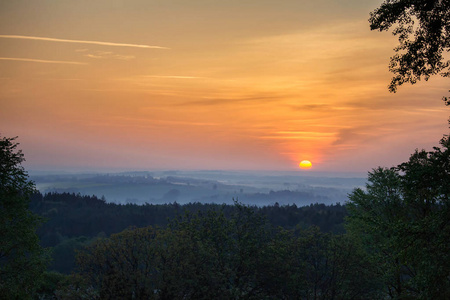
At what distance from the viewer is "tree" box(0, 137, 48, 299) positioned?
1501 inches

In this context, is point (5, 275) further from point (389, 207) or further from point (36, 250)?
point (389, 207)

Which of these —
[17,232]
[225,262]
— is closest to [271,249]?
[225,262]

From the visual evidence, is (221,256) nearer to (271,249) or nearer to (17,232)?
(271,249)

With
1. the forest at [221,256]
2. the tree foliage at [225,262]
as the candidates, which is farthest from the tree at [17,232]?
the tree foliage at [225,262]

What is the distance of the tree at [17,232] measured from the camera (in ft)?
125

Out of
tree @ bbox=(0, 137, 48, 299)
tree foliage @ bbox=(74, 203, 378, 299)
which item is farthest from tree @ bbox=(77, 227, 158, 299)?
tree @ bbox=(0, 137, 48, 299)

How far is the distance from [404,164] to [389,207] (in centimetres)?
2187

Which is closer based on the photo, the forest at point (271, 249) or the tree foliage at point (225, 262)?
the forest at point (271, 249)

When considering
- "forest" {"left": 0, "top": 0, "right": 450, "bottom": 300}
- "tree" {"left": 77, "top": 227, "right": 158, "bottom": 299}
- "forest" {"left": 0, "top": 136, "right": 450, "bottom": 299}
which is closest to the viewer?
"forest" {"left": 0, "top": 0, "right": 450, "bottom": 300}

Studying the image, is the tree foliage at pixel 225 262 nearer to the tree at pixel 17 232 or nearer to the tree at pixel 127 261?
the tree at pixel 127 261

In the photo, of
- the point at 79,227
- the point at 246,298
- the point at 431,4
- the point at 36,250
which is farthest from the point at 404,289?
the point at 79,227

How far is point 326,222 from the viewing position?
167000 mm

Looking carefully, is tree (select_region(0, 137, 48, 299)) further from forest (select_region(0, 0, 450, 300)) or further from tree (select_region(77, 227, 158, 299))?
tree (select_region(77, 227, 158, 299))

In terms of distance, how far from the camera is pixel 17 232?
3906cm
